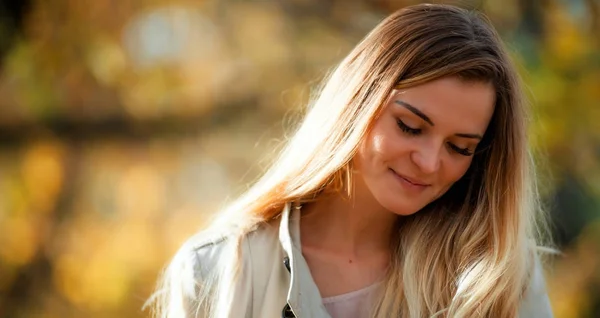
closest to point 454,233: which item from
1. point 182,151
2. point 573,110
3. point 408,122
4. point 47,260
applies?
point 408,122

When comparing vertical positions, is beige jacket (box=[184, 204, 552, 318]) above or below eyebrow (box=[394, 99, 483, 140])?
below

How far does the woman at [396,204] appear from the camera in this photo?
1.97 meters

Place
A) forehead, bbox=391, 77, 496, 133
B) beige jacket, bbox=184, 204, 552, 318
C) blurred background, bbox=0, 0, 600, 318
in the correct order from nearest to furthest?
1. forehead, bbox=391, 77, 496, 133
2. beige jacket, bbox=184, 204, 552, 318
3. blurred background, bbox=0, 0, 600, 318

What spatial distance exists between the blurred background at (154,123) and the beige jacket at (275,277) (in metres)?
1.70

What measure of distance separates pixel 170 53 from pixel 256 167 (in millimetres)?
589

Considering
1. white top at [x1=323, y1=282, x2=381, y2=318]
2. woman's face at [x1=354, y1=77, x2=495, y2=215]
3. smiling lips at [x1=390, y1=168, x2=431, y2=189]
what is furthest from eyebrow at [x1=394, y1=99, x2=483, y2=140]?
white top at [x1=323, y1=282, x2=381, y2=318]

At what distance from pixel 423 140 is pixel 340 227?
336mm

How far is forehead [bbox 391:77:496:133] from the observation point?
1932mm

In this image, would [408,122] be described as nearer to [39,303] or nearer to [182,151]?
[182,151]

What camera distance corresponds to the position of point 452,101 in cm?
194

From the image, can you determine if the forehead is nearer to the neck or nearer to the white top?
the neck

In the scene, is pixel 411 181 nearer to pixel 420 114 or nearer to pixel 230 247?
pixel 420 114

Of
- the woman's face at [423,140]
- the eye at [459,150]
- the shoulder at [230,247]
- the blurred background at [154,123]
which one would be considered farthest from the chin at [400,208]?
the blurred background at [154,123]

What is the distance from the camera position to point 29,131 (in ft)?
13.9
